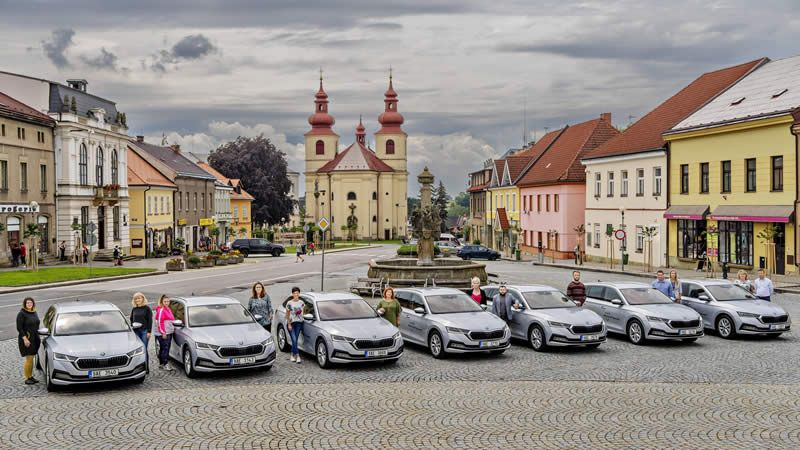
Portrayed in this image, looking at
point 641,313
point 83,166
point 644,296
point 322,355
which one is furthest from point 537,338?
point 83,166

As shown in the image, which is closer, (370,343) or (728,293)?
(370,343)

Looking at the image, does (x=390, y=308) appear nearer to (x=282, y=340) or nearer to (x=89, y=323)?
(x=282, y=340)

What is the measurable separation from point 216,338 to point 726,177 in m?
31.9

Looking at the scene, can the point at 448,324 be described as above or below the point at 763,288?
below

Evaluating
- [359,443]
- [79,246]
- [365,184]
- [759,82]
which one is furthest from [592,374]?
[365,184]

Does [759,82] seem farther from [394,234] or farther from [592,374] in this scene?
[394,234]

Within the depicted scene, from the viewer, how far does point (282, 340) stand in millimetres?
17234

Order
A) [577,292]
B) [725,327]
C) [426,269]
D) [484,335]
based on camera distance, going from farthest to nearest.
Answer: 1. [426,269]
2. [577,292]
3. [725,327]
4. [484,335]

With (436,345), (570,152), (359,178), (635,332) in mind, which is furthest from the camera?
(359,178)

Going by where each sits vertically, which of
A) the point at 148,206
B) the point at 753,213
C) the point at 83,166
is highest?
the point at 83,166

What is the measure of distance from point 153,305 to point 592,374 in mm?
17162

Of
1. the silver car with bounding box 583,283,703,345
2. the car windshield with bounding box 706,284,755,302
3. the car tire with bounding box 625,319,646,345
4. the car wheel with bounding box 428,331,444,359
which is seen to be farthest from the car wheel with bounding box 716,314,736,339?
the car wheel with bounding box 428,331,444,359

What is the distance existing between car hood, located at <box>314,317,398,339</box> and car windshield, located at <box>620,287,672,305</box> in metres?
6.58

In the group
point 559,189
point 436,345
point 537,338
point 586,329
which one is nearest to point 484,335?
point 436,345
